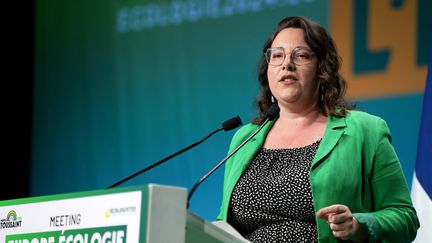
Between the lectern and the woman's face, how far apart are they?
0.68 meters

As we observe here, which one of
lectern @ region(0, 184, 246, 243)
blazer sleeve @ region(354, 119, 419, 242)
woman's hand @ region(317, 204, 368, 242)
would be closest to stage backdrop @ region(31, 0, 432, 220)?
blazer sleeve @ region(354, 119, 419, 242)

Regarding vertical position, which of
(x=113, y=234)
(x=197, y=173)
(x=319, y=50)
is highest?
(x=319, y=50)

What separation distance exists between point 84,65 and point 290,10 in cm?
159

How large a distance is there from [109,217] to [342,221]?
56cm

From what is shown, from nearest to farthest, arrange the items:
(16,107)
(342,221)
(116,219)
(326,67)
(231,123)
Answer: (116,219), (342,221), (231,123), (326,67), (16,107)

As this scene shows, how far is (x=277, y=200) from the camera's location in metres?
2.11

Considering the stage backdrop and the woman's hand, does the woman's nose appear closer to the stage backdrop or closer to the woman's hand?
the woman's hand

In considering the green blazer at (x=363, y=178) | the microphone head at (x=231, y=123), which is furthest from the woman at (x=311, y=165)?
the microphone head at (x=231, y=123)

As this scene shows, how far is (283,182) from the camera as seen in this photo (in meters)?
2.12

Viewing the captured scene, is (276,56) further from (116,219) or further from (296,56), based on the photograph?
(116,219)

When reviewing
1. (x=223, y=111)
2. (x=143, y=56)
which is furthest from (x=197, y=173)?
(x=143, y=56)

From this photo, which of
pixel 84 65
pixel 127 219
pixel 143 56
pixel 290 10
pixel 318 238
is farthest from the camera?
pixel 84 65

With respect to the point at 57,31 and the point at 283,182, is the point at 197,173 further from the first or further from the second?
the point at 283,182

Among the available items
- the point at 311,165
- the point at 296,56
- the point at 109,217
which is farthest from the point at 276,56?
the point at 109,217
